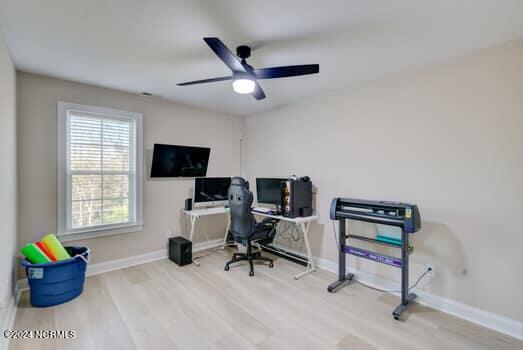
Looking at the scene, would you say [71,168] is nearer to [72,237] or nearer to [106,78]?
[72,237]

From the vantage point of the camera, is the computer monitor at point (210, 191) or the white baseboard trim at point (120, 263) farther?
the computer monitor at point (210, 191)

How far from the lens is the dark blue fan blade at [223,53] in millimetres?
1573

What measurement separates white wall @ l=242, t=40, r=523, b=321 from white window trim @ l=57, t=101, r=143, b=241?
2658 millimetres

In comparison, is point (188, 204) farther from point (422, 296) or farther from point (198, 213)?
point (422, 296)

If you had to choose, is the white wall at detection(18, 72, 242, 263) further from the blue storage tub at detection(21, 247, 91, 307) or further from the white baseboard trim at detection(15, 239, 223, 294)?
the blue storage tub at detection(21, 247, 91, 307)

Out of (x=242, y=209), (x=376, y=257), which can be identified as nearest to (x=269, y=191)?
(x=242, y=209)

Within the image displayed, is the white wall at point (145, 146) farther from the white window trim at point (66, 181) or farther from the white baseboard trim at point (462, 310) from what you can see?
the white baseboard trim at point (462, 310)

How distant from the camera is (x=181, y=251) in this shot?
3385 millimetres

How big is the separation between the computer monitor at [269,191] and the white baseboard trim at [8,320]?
114 inches

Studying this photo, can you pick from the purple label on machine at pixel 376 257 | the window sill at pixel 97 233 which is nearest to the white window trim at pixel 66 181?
the window sill at pixel 97 233

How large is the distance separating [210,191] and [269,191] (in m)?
0.97

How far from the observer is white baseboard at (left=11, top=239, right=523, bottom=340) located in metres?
2.04

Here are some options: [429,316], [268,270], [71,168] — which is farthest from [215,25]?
[429,316]

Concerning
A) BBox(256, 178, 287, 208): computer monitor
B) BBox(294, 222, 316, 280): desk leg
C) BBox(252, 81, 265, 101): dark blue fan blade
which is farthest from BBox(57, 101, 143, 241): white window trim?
BBox(294, 222, 316, 280): desk leg
